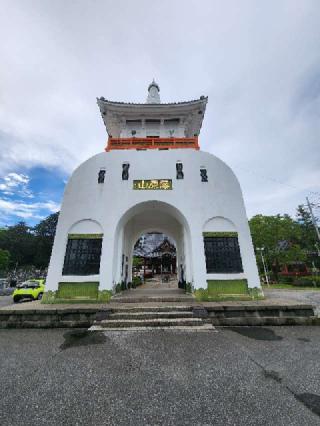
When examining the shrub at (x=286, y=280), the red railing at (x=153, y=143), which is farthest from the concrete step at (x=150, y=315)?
the shrub at (x=286, y=280)

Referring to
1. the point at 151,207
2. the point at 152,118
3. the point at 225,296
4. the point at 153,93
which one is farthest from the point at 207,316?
the point at 153,93

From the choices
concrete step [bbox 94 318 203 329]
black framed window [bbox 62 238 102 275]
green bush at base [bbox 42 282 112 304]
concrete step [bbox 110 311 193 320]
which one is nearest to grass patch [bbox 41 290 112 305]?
green bush at base [bbox 42 282 112 304]

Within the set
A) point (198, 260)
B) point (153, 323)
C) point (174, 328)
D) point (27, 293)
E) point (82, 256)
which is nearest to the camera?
point (174, 328)

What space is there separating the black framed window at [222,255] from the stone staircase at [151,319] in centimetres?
300

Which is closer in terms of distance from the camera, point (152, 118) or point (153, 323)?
point (153, 323)

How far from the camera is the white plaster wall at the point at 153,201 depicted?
9523 mm

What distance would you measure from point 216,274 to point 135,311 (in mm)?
4334

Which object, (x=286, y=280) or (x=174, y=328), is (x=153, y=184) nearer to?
(x=174, y=328)

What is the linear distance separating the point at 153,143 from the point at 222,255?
8.10 m

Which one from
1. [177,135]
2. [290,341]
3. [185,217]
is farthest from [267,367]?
[177,135]

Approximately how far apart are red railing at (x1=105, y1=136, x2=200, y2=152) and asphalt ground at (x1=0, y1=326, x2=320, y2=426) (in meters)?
10.5

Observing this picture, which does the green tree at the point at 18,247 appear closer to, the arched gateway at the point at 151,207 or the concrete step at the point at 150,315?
the arched gateway at the point at 151,207

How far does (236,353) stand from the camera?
4.27 meters

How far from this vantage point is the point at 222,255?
9.68 metres
